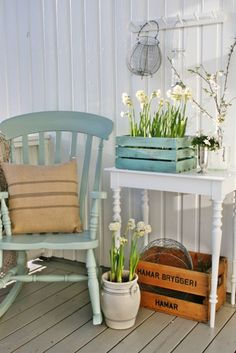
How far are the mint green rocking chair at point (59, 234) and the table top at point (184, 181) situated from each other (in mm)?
187

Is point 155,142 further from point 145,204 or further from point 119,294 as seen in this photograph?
point 119,294

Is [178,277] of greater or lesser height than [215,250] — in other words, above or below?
below

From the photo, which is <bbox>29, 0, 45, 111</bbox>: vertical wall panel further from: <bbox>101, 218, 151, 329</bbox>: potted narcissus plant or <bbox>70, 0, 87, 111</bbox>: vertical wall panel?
<bbox>101, 218, 151, 329</bbox>: potted narcissus plant

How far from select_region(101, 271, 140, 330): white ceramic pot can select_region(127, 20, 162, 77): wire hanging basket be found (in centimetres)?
128

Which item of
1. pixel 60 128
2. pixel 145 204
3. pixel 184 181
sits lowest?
pixel 145 204

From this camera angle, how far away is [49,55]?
3268mm

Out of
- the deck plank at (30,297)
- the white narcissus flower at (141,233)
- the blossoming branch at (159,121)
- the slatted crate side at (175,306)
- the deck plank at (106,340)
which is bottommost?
the deck plank at (106,340)

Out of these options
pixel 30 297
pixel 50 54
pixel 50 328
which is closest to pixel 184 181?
pixel 50 328

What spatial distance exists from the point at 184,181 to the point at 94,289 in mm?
725

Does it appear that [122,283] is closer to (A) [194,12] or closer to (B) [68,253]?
(B) [68,253]

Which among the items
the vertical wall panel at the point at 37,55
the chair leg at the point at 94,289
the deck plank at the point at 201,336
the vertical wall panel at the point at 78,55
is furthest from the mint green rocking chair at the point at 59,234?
the vertical wall panel at the point at 37,55

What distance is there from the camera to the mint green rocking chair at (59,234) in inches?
91.6

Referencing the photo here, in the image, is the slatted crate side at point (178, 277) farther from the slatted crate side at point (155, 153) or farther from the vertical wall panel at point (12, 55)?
the vertical wall panel at point (12, 55)

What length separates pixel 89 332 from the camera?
232 cm
